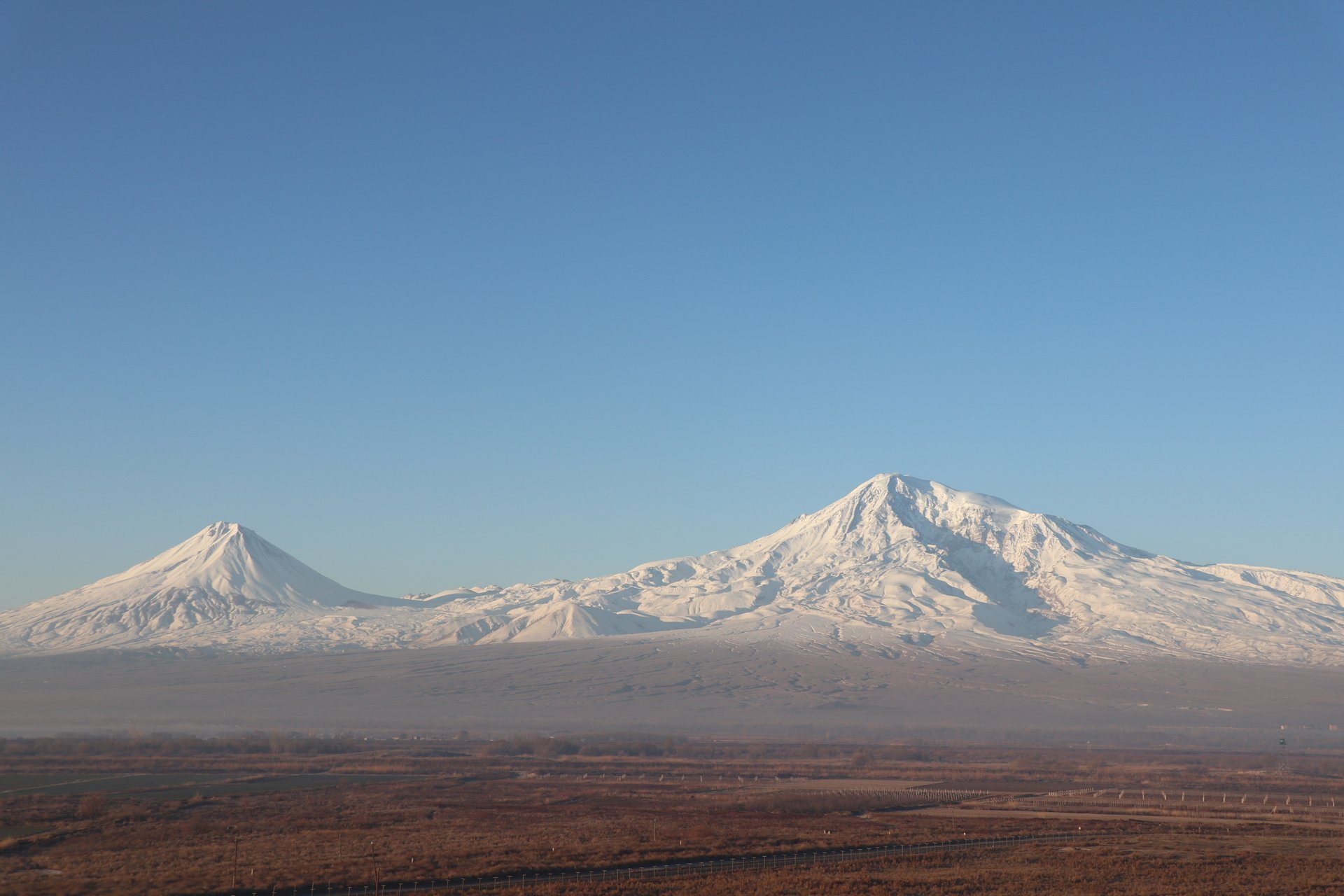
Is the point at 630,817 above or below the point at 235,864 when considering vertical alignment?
below

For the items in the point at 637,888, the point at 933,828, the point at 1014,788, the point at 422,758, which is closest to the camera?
the point at 637,888

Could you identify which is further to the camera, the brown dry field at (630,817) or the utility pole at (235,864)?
the brown dry field at (630,817)

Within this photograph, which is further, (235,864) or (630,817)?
(630,817)

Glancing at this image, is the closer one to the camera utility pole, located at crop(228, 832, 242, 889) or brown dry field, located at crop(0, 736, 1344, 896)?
utility pole, located at crop(228, 832, 242, 889)

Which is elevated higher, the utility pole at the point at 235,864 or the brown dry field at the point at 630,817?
the utility pole at the point at 235,864

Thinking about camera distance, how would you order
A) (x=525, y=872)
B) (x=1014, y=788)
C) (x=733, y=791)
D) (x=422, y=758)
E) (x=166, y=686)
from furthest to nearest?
(x=166, y=686), (x=422, y=758), (x=1014, y=788), (x=733, y=791), (x=525, y=872)

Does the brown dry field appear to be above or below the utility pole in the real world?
below

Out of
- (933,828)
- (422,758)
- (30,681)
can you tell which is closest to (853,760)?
(422,758)

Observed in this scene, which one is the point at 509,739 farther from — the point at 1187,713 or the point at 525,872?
the point at 1187,713
